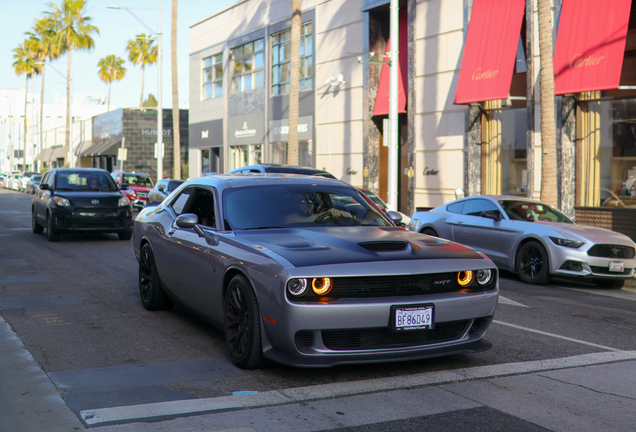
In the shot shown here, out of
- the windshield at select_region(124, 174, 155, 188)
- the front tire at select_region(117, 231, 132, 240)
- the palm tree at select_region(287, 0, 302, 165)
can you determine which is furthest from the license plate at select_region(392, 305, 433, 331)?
the windshield at select_region(124, 174, 155, 188)

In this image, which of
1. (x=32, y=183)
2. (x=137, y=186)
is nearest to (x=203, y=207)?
(x=137, y=186)

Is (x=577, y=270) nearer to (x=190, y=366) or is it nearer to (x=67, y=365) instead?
(x=190, y=366)

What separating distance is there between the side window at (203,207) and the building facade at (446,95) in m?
11.8

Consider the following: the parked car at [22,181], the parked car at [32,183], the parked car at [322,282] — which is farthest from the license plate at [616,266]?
the parked car at [22,181]

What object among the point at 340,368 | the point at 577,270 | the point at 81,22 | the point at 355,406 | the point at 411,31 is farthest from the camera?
the point at 81,22

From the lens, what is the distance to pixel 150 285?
7953 mm

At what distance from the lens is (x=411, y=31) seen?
75.5 feet

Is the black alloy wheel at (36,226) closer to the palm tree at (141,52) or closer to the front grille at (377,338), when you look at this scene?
the front grille at (377,338)

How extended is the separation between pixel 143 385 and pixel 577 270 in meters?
7.79

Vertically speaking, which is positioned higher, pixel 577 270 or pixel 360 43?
pixel 360 43

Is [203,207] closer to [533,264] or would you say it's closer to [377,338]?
[377,338]

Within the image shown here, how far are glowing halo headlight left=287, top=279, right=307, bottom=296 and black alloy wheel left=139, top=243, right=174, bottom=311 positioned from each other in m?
3.17

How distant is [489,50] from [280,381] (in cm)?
1603

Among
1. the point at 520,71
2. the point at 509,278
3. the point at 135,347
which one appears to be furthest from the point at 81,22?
the point at 135,347
